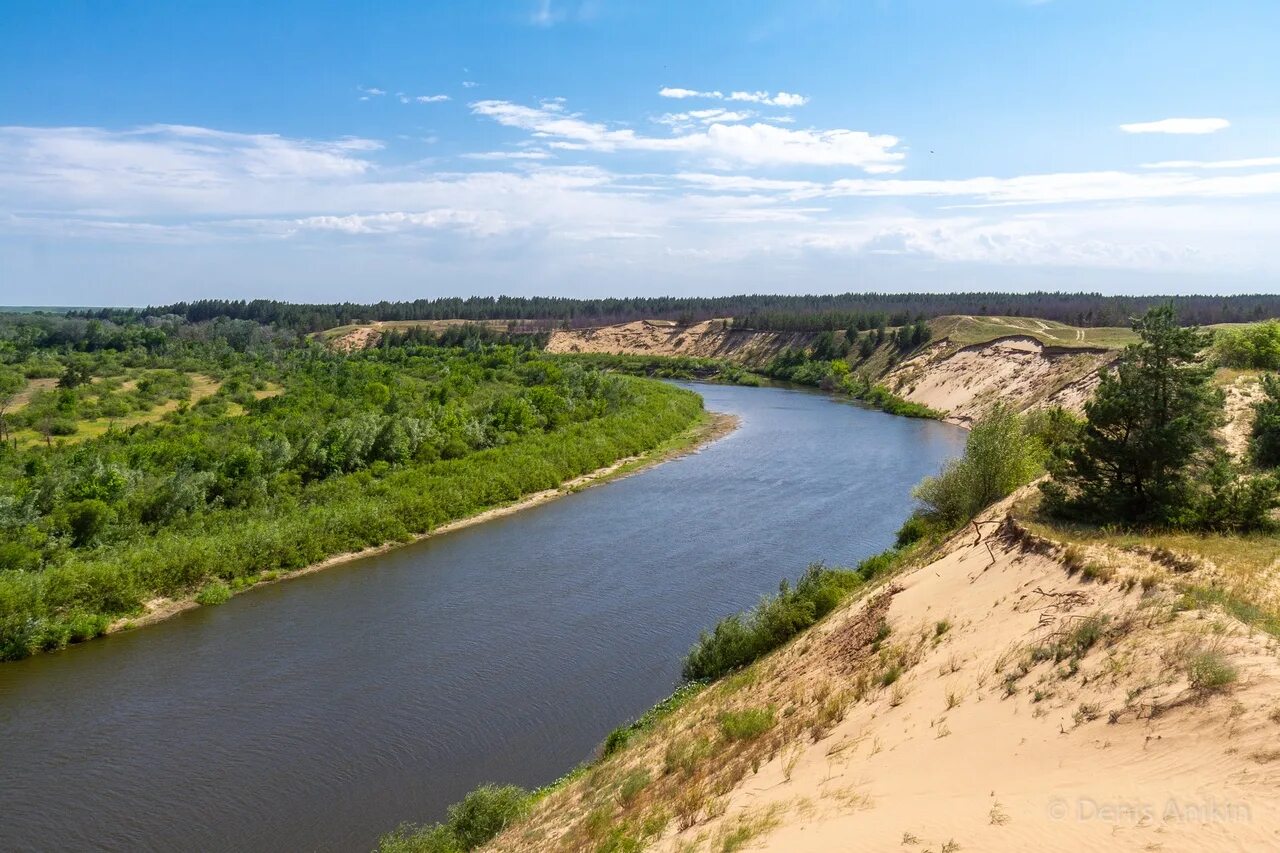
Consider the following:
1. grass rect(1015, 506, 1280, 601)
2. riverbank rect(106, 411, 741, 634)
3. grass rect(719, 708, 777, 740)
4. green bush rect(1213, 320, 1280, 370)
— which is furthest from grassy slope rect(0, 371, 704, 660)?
green bush rect(1213, 320, 1280, 370)

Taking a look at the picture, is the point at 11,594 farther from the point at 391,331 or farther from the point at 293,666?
the point at 391,331

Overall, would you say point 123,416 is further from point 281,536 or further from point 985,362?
point 985,362

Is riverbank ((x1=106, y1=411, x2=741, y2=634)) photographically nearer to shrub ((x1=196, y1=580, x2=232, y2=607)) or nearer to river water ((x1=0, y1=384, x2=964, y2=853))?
shrub ((x1=196, y1=580, x2=232, y2=607))

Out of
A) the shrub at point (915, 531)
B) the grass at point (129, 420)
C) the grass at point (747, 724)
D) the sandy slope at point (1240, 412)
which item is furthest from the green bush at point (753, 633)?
the grass at point (129, 420)

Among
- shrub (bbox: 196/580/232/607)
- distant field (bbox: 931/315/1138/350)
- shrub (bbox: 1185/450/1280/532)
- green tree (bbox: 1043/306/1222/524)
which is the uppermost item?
distant field (bbox: 931/315/1138/350)

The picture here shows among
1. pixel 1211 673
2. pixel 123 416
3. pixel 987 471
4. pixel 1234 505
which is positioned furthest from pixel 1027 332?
pixel 1211 673

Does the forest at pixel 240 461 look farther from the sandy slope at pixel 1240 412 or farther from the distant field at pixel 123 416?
the sandy slope at pixel 1240 412
